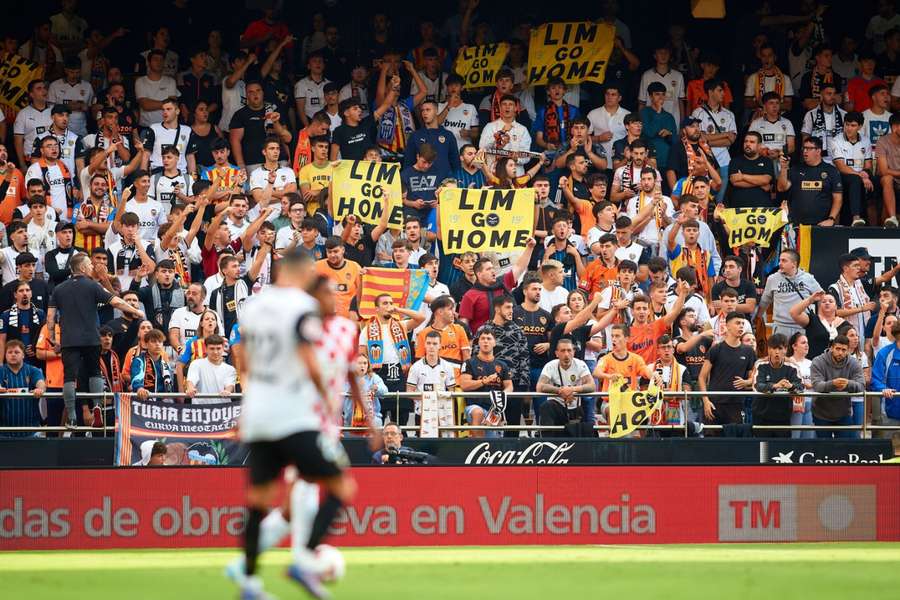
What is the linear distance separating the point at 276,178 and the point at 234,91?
8.17 feet

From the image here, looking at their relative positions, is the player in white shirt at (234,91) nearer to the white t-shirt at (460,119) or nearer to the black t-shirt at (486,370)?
the white t-shirt at (460,119)

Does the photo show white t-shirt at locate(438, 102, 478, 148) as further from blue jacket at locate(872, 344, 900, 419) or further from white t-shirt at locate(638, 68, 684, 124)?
blue jacket at locate(872, 344, 900, 419)

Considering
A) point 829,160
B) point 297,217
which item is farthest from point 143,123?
A: point 829,160

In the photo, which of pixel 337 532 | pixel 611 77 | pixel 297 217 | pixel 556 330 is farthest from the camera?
pixel 611 77

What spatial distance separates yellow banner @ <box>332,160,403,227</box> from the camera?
64.7 feet

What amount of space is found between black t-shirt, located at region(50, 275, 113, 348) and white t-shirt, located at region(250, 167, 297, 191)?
4196mm

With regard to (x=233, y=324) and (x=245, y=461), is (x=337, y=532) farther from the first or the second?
(x=233, y=324)

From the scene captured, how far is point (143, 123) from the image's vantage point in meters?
21.6

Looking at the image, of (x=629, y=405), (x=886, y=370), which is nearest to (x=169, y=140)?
(x=629, y=405)

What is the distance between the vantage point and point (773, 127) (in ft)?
72.8

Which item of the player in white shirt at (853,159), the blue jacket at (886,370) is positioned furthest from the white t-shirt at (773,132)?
the blue jacket at (886,370)

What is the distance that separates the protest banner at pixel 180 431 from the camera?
15961 mm

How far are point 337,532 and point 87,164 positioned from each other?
25.8ft

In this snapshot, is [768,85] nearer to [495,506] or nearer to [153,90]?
[153,90]
